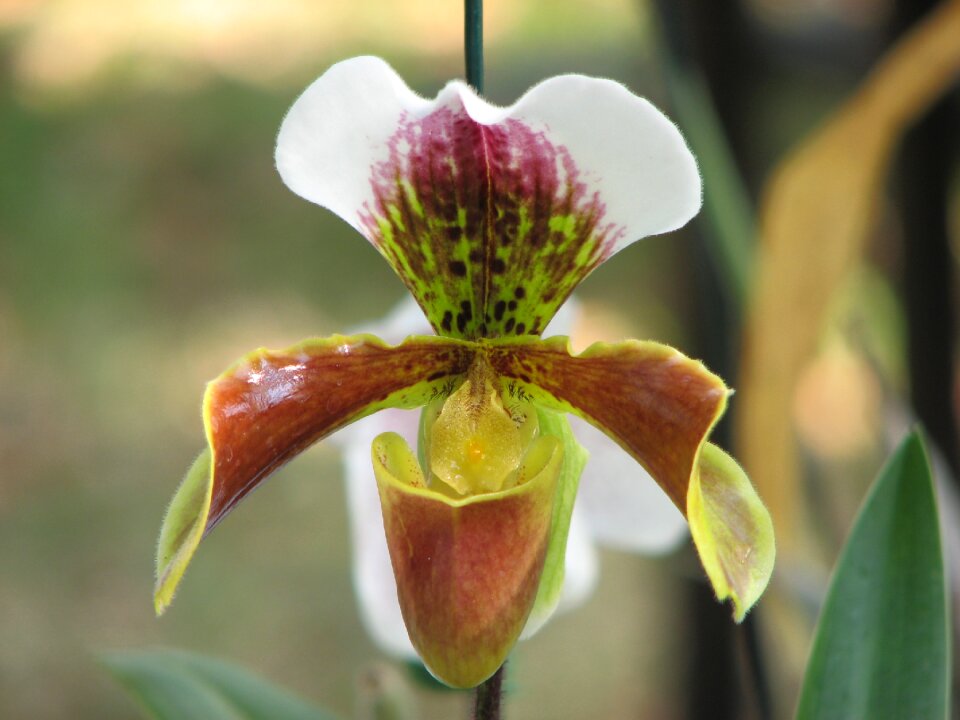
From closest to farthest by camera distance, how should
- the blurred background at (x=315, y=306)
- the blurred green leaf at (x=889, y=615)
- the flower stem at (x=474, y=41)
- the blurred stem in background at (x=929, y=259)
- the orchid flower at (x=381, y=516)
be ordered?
the flower stem at (x=474, y=41) → the blurred green leaf at (x=889, y=615) → the orchid flower at (x=381, y=516) → the blurred background at (x=315, y=306) → the blurred stem in background at (x=929, y=259)

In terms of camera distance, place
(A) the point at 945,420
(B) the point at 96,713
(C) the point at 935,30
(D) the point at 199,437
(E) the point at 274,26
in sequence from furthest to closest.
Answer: (E) the point at 274,26
(D) the point at 199,437
(B) the point at 96,713
(A) the point at 945,420
(C) the point at 935,30

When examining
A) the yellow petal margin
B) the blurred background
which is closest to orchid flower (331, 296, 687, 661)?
the blurred background

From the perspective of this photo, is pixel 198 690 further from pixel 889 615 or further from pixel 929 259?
pixel 929 259

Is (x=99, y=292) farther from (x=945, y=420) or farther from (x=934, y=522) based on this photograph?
(x=934, y=522)

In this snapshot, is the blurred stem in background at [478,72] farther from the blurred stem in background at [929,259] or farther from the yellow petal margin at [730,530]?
the blurred stem in background at [929,259]

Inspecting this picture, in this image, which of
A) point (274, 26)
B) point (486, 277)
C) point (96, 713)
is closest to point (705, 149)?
point (486, 277)

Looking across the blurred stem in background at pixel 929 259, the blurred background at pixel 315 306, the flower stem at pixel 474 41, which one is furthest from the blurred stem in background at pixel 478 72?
the blurred stem in background at pixel 929 259

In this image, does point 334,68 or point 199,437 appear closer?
point 334,68
